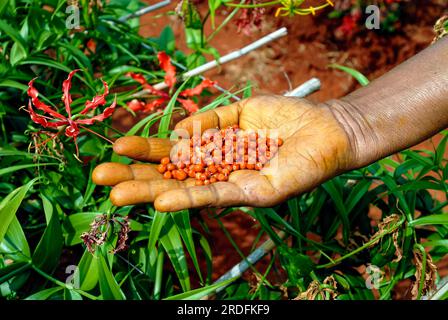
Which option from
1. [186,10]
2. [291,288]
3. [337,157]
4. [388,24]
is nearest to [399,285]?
[291,288]

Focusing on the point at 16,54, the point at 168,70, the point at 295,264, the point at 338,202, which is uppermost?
the point at 16,54

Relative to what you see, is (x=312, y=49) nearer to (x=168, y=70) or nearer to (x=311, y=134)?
(x=168, y=70)

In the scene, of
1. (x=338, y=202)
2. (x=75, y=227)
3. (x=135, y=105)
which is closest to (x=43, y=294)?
(x=75, y=227)

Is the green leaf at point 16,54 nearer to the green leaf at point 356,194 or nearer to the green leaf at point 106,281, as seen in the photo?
the green leaf at point 106,281

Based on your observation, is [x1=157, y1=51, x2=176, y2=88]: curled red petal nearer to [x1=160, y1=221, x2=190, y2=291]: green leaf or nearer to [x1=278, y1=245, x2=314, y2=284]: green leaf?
[x1=160, y1=221, x2=190, y2=291]: green leaf

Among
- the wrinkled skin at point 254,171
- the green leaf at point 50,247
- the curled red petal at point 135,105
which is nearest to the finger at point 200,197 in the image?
the wrinkled skin at point 254,171
